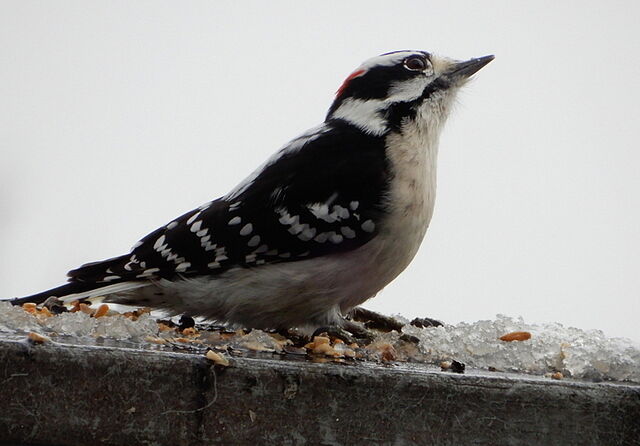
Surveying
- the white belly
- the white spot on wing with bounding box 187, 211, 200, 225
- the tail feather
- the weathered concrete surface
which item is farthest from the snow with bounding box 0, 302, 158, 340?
the white spot on wing with bounding box 187, 211, 200, 225

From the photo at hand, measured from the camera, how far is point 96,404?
6.03ft

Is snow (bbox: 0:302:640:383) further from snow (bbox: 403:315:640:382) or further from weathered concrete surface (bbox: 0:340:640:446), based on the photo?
weathered concrete surface (bbox: 0:340:640:446)

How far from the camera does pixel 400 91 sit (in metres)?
3.80

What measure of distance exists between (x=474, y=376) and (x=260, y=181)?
1679 mm

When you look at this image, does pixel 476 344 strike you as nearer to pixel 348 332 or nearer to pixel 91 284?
pixel 348 332

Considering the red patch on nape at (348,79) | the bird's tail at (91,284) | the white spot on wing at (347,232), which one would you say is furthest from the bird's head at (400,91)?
the bird's tail at (91,284)

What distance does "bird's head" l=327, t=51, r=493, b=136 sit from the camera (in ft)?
12.1

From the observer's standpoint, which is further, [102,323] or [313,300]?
[313,300]

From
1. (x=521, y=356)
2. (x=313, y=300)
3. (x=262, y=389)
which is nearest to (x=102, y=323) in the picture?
(x=262, y=389)

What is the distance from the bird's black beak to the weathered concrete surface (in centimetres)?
217

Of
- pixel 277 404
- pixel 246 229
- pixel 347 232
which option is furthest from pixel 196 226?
pixel 277 404

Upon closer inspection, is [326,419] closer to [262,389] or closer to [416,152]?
[262,389]

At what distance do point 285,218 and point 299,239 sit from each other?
10 centimetres

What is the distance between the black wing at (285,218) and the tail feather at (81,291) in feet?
0.11
